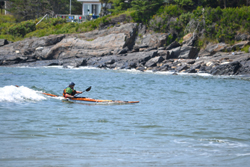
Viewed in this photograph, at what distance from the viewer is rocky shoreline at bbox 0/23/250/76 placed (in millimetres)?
27906

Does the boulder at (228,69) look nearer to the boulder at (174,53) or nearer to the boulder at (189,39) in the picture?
the boulder at (174,53)

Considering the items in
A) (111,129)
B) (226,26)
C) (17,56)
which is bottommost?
(17,56)

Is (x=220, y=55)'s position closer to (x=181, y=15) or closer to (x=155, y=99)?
(x=181, y=15)

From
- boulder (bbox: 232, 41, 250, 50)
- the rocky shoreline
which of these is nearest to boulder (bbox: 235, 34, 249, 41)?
the rocky shoreline

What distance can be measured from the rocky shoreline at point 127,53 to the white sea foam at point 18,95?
16.5 metres

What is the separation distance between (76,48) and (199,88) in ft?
69.3

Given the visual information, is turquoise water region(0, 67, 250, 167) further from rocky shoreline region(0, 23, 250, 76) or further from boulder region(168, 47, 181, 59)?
boulder region(168, 47, 181, 59)

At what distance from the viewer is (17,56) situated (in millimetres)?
35000

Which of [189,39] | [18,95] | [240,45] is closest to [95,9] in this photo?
[189,39]

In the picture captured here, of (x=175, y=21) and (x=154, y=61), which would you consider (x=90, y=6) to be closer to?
(x=175, y=21)

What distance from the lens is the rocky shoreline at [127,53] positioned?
91.6ft

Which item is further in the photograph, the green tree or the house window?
the house window

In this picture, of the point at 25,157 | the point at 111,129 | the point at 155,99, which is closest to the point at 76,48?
the point at 155,99

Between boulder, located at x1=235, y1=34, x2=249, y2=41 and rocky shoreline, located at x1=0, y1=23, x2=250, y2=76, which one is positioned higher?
boulder, located at x1=235, y1=34, x2=249, y2=41
